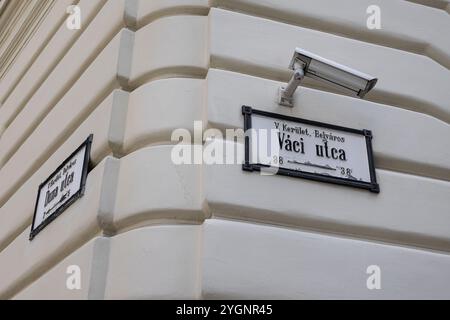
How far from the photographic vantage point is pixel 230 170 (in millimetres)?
3225

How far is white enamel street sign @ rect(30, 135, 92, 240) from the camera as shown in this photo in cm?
363

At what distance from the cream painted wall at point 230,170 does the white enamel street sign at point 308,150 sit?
70mm

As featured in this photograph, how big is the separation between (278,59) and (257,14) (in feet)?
1.22

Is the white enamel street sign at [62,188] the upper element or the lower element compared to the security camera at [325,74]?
lower

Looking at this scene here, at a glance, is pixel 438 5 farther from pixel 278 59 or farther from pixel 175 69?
pixel 175 69

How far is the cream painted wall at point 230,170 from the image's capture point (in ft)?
9.94

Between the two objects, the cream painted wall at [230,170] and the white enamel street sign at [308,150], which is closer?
the cream painted wall at [230,170]

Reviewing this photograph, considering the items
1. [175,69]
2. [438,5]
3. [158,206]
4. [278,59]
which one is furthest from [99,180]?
[438,5]

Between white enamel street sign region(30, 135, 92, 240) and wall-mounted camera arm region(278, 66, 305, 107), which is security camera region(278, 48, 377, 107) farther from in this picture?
white enamel street sign region(30, 135, 92, 240)

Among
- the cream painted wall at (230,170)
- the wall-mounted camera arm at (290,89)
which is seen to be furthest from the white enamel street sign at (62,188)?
the wall-mounted camera arm at (290,89)

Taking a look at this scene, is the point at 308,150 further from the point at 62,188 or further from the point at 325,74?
the point at 62,188

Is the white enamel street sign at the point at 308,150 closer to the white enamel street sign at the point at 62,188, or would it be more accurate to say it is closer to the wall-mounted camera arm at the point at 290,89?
the wall-mounted camera arm at the point at 290,89

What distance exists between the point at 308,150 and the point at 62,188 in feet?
5.13

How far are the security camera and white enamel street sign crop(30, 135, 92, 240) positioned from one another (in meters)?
1.27
